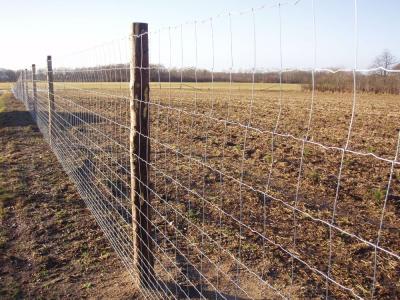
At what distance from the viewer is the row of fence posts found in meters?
3.40

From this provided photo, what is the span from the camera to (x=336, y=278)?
3.84 meters

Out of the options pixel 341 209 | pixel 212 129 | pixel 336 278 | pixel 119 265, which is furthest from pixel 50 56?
pixel 336 278

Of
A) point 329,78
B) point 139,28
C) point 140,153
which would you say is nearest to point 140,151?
point 140,153

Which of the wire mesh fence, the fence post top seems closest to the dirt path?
the wire mesh fence

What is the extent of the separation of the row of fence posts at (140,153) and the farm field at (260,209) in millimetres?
137

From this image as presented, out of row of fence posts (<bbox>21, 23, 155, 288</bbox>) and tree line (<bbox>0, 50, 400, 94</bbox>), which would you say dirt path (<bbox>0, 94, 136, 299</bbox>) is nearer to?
row of fence posts (<bbox>21, 23, 155, 288</bbox>)

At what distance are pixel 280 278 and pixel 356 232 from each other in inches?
53.7

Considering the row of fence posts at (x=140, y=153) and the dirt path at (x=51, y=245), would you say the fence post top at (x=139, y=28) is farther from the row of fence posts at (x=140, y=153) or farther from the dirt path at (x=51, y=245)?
the dirt path at (x=51, y=245)

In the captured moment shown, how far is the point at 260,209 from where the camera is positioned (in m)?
5.45

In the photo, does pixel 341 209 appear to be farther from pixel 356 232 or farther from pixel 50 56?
pixel 50 56

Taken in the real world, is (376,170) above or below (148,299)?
above

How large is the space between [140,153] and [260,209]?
92.0 inches

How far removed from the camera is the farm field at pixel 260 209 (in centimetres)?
306

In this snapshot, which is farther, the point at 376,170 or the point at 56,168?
the point at 56,168
